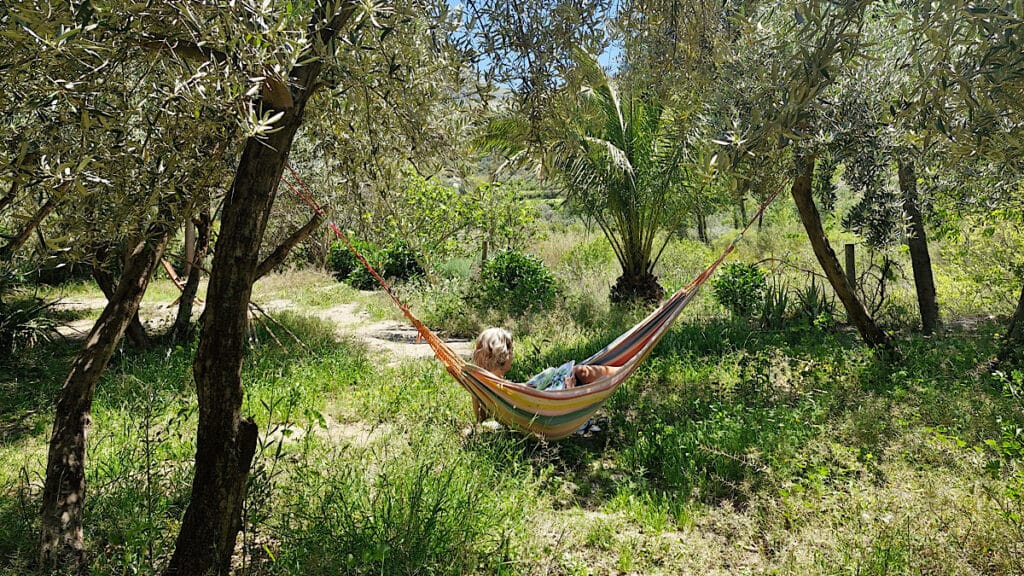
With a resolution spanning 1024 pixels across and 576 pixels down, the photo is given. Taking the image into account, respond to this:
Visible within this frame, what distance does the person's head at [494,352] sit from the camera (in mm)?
3871

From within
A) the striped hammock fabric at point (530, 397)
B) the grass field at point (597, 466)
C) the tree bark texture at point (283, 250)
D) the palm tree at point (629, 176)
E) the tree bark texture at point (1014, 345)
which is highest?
the palm tree at point (629, 176)

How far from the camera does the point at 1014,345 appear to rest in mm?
4609

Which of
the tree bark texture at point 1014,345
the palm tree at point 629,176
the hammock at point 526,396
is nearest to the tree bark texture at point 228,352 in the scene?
the hammock at point 526,396

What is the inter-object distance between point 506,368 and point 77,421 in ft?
7.51

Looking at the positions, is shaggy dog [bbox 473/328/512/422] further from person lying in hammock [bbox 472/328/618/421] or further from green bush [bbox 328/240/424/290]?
green bush [bbox 328/240/424/290]

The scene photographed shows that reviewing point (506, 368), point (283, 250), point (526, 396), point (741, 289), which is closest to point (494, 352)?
point (506, 368)

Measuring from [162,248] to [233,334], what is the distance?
0.89m

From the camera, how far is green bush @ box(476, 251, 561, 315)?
25.5 ft

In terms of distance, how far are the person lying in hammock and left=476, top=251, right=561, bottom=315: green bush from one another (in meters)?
3.71

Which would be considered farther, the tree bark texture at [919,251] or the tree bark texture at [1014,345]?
the tree bark texture at [919,251]

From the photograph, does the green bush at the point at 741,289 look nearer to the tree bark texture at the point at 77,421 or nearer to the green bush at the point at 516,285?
the green bush at the point at 516,285

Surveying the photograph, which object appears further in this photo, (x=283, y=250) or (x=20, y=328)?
(x=20, y=328)

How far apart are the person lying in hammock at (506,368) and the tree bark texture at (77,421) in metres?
1.96

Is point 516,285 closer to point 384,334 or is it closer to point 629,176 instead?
point 384,334
